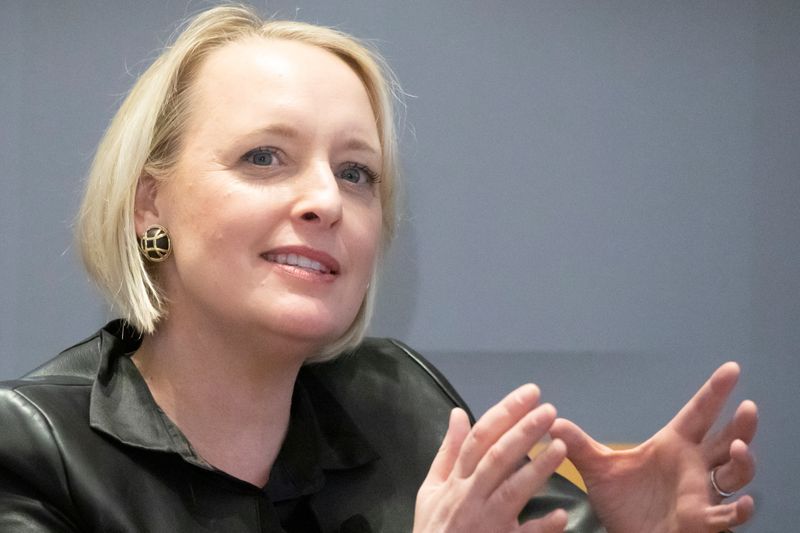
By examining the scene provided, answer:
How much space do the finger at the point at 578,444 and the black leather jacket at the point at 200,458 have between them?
0.24m

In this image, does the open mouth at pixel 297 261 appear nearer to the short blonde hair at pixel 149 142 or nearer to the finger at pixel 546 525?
the short blonde hair at pixel 149 142

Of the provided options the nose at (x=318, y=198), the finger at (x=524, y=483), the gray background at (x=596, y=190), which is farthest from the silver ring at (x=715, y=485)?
the gray background at (x=596, y=190)

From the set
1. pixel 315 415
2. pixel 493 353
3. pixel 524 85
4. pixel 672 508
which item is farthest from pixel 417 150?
pixel 672 508

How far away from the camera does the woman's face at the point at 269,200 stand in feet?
4.11

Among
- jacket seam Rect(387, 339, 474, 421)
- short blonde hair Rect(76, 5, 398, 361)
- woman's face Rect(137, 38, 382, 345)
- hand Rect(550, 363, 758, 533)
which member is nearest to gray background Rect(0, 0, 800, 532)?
jacket seam Rect(387, 339, 474, 421)

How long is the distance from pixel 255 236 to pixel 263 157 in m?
0.11

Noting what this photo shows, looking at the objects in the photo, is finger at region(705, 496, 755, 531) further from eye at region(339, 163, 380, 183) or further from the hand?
eye at region(339, 163, 380, 183)

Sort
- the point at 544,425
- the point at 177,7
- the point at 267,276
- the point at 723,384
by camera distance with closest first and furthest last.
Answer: the point at 544,425 → the point at 723,384 → the point at 267,276 → the point at 177,7

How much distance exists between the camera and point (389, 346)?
1.63 metres

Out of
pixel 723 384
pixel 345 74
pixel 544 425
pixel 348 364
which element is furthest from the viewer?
pixel 348 364

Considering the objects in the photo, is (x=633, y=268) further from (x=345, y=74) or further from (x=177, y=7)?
(x=177, y=7)

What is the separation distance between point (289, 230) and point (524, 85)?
0.73 m

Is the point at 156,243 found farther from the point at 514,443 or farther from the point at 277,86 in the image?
the point at 514,443

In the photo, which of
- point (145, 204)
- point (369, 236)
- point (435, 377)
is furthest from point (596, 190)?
point (145, 204)
